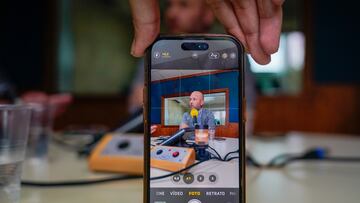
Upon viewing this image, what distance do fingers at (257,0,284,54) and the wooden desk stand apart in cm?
20

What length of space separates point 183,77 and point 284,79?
118 inches

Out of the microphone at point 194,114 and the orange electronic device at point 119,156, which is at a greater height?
the microphone at point 194,114

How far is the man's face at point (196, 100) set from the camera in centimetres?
45

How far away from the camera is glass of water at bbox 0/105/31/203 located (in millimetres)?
543

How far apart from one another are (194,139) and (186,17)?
1612mm

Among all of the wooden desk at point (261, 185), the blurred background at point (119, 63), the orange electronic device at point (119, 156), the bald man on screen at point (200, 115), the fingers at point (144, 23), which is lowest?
the wooden desk at point (261, 185)

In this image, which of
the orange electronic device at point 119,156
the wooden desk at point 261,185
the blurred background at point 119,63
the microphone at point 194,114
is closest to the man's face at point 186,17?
the blurred background at point 119,63

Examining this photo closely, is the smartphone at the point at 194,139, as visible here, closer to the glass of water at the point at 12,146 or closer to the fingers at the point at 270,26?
the fingers at the point at 270,26

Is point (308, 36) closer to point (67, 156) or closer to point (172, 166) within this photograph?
point (67, 156)

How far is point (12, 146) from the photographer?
1.93 feet

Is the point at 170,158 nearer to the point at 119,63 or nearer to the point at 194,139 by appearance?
the point at 194,139

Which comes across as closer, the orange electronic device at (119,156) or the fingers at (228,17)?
the fingers at (228,17)

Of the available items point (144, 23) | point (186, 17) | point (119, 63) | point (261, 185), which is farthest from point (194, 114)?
point (119, 63)

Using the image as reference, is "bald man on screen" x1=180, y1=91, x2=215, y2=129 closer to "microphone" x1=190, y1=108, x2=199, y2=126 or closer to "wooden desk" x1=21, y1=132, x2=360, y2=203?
"microphone" x1=190, y1=108, x2=199, y2=126
